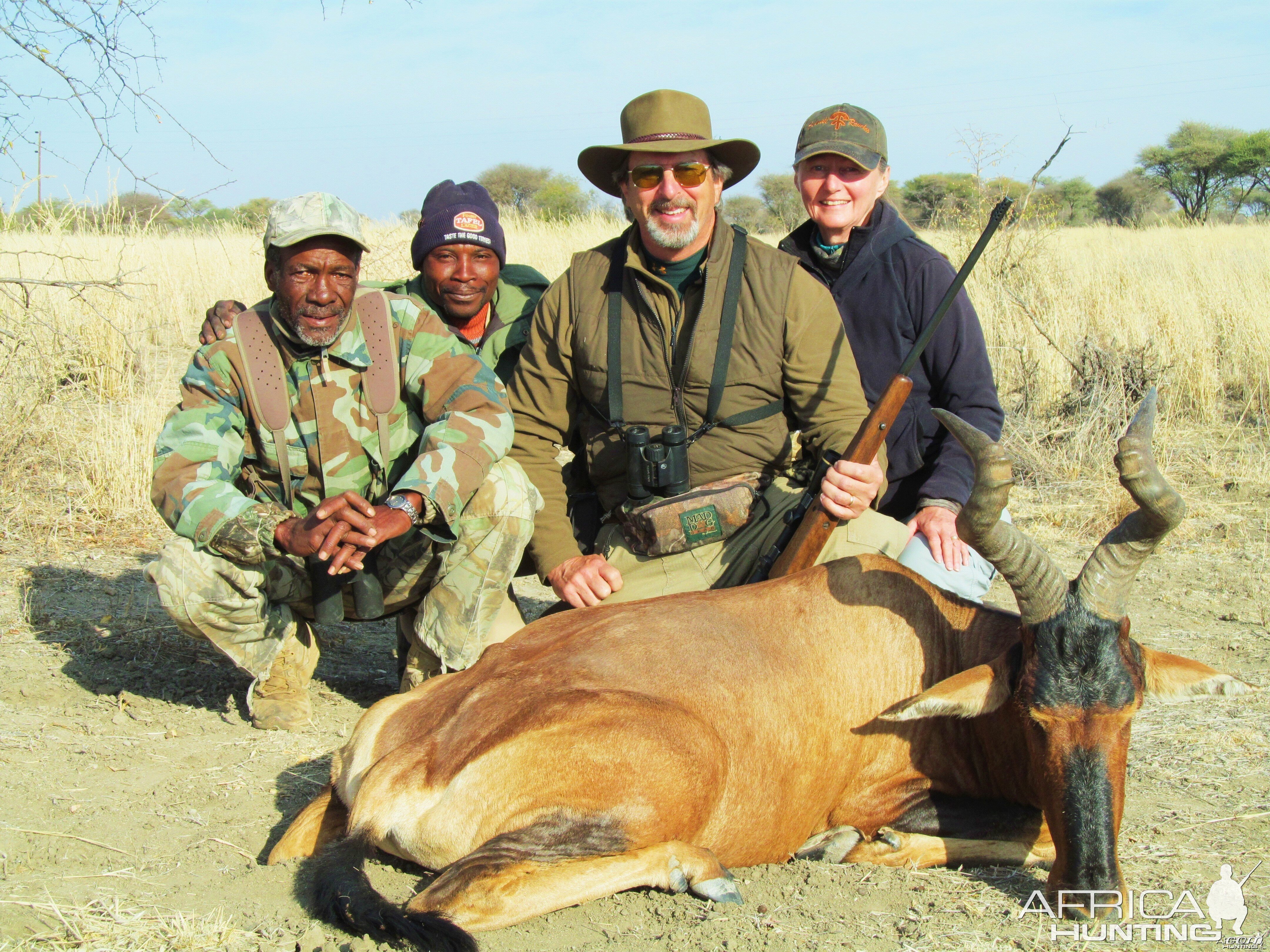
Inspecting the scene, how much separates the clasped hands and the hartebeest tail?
4.38ft

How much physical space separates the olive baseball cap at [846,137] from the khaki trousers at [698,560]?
1766 mm

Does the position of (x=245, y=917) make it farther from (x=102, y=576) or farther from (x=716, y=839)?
(x=102, y=576)

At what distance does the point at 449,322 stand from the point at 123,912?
360cm

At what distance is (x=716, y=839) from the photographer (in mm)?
3504

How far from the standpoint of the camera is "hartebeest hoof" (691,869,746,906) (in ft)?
10.8

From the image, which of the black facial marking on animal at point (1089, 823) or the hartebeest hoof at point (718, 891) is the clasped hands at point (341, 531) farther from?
the black facial marking on animal at point (1089, 823)

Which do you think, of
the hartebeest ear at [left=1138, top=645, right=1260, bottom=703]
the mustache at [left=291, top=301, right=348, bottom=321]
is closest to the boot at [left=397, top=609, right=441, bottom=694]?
the mustache at [left=291, top=301, right=348, bottom=321]

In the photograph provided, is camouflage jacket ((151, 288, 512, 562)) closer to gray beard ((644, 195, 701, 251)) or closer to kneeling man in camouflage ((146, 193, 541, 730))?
kneeling man in camouflage ((146, 193, 541, 730))

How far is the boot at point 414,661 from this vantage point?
16.7 ft

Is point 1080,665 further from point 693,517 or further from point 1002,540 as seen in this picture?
point 693,517

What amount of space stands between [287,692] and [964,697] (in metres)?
3.10

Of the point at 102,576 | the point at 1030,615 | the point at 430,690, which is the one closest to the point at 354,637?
the point at 102,576

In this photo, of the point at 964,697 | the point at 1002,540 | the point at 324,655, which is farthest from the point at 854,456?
the point at 324,655

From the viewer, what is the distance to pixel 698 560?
509 cm
